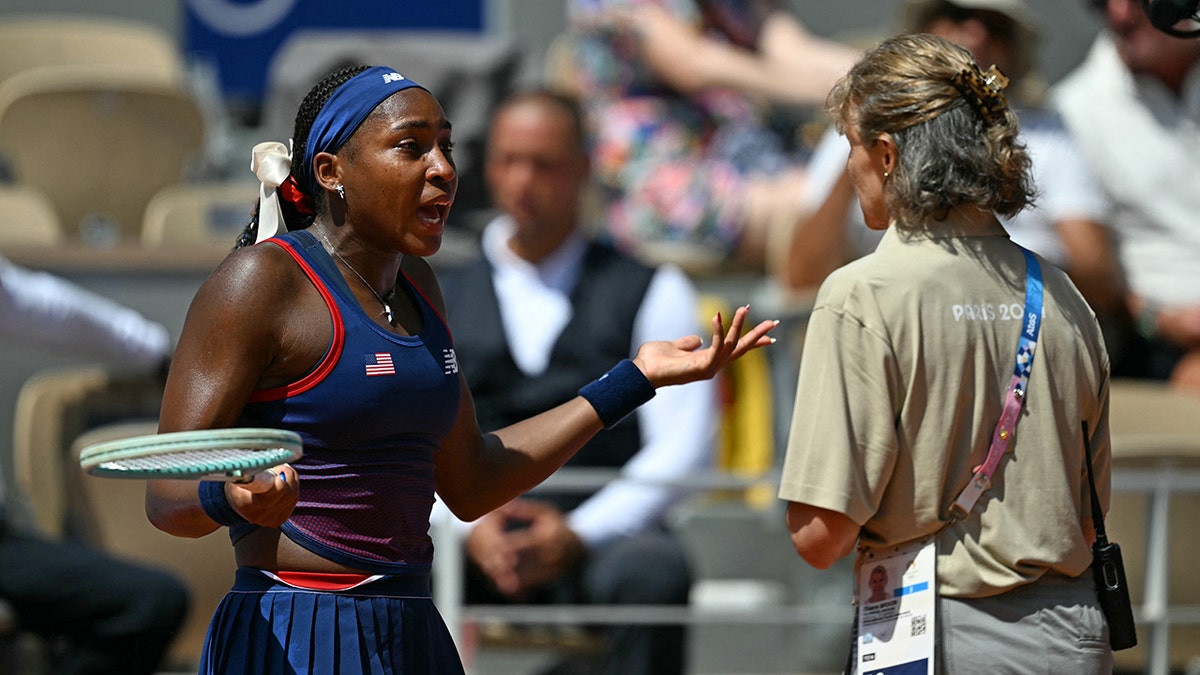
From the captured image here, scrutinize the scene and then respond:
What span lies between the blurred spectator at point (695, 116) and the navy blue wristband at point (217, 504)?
12.3 feet

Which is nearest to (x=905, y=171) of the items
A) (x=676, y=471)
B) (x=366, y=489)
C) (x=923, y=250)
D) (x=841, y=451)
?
(x=923, y=250)

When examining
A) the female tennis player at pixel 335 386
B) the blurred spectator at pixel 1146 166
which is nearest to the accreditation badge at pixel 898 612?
the female tennis player at pixel 335 386

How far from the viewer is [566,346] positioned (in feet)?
15.8

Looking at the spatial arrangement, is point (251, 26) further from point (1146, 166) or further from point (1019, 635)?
point (1019, 635)

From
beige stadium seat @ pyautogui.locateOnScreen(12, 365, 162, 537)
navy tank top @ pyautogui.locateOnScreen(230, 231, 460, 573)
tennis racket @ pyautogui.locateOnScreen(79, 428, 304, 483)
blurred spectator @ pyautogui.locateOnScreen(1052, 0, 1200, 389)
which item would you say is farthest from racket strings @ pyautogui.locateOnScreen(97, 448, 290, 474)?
blurred spectator @ pyautogui.locateOnScreen(1052, 0, 1200, 389)

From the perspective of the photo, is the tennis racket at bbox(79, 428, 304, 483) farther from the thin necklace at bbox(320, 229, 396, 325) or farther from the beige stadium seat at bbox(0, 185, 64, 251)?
the beige stadium seat at bbox(0, 185, 64, 251)

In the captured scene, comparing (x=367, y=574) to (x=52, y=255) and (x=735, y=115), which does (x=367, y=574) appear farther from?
(x=735, y=115)

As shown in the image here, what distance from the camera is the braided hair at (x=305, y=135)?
8.21ft

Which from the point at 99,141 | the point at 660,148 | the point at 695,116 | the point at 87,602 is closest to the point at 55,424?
the point at 87,602

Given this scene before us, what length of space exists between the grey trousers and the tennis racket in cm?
104

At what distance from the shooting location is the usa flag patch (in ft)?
7.74

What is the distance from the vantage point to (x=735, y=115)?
20.4 ft

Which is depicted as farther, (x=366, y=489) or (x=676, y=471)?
(x=676, y=471)

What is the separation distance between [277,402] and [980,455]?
3.41 feet
